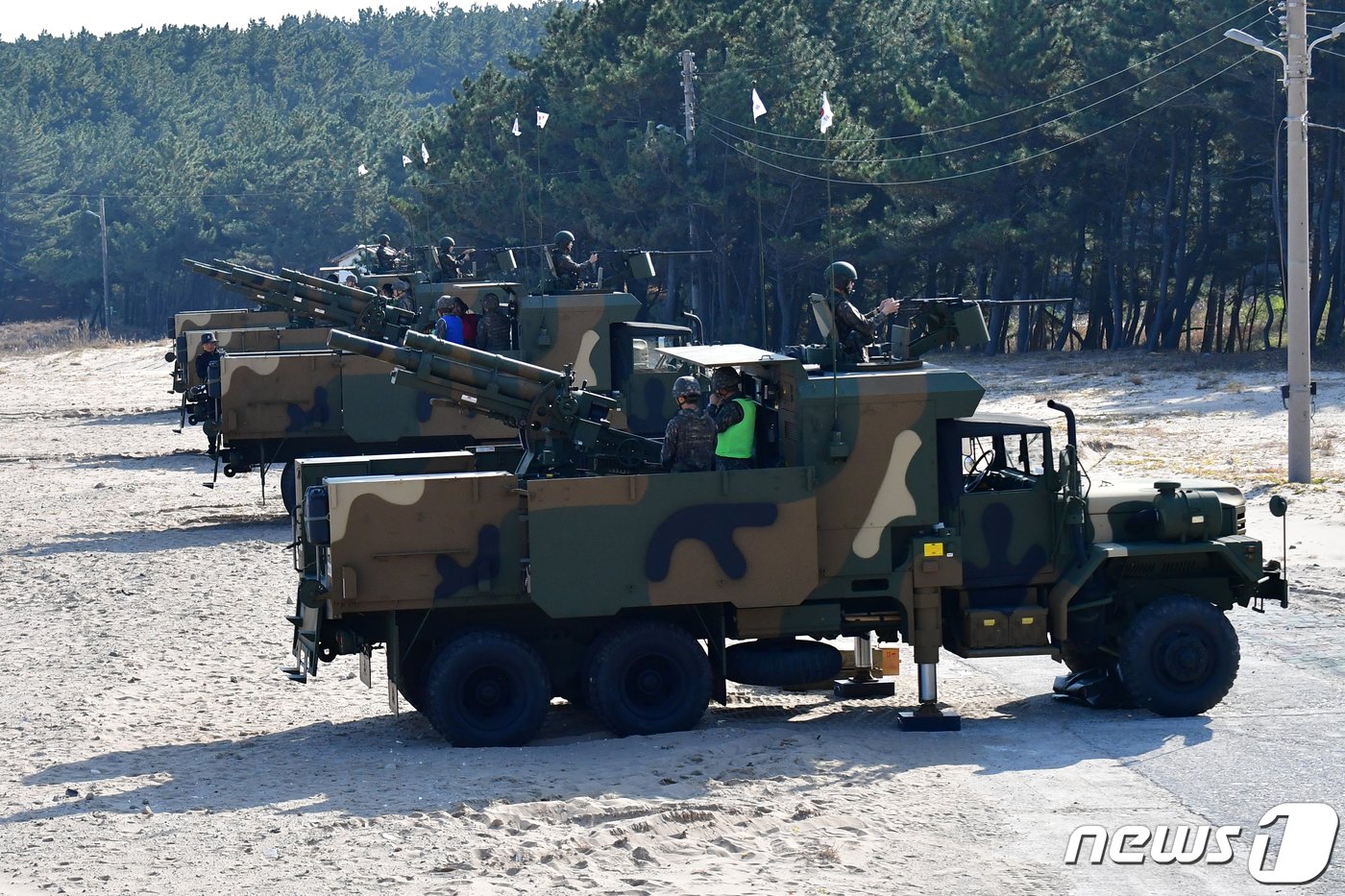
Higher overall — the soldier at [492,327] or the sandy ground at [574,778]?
the soldier at [492,327]

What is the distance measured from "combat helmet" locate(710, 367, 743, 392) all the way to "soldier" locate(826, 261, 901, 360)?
2.30 ft

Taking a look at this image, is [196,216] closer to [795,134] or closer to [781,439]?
[795,134]

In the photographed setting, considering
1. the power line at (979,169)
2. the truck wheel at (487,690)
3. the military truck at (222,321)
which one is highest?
the power line at (979,169)

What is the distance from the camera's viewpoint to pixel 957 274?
51094 mm

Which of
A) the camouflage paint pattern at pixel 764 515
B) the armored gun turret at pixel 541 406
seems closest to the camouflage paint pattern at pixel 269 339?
the armored gun turret at pixel 541 406

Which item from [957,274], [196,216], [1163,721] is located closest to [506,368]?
[1163,721]

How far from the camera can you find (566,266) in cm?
2303

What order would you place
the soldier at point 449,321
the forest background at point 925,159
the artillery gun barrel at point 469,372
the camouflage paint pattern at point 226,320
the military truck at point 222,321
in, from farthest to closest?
the forest background at point 925,159 → the camouflage paint pattern at point 226,320 → the military truck at point 222,321 → the soldier at point 449,321 → the artillery gun barrel at point 469,372

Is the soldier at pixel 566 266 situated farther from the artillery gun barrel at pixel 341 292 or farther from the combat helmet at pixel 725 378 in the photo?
the combat helmet at pixel 725 378

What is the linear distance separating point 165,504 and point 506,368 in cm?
1231

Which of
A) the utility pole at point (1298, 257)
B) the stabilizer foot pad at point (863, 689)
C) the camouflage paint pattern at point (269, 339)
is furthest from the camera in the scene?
the camouflage paint pattern at point (269, 339)

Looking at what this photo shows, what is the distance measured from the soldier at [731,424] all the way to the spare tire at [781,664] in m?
1.05

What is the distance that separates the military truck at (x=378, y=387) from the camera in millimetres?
21156

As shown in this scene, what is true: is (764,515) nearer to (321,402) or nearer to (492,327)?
(492,327)
